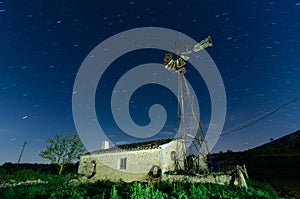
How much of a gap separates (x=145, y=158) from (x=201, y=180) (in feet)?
18.2

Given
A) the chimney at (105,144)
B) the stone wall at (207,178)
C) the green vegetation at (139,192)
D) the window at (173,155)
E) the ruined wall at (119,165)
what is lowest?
the green vegetation at (139,192)

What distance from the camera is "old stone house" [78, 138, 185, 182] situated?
50.9ft

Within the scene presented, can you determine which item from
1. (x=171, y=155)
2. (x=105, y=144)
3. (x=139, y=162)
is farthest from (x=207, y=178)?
(x=105, y=144)

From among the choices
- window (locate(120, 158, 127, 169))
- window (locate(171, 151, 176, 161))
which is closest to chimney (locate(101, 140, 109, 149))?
window (locate(120, 158, 127, 169))

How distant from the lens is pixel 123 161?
1778 centimetres

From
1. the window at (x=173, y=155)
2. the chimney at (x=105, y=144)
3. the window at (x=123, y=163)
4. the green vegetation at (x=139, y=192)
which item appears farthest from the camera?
the chimney at (x=105, y=144)

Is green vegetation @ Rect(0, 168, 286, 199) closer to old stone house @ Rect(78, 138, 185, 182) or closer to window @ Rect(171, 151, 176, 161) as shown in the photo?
old stone house @ Rect(78, 138, 185, 182)

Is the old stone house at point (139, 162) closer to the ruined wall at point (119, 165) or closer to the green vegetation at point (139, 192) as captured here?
the ruined wall at point (119, 165)

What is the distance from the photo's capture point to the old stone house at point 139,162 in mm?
15523

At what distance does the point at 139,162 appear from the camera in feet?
53.6

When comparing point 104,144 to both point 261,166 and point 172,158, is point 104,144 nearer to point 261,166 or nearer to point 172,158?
point 172,158

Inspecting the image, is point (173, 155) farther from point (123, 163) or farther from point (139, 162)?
point (123, 163)

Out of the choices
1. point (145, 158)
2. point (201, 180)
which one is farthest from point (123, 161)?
point (201, 180)

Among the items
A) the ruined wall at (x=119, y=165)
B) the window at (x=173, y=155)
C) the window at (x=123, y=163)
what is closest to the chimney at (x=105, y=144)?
the ruined wall at (x=119, y=165)
